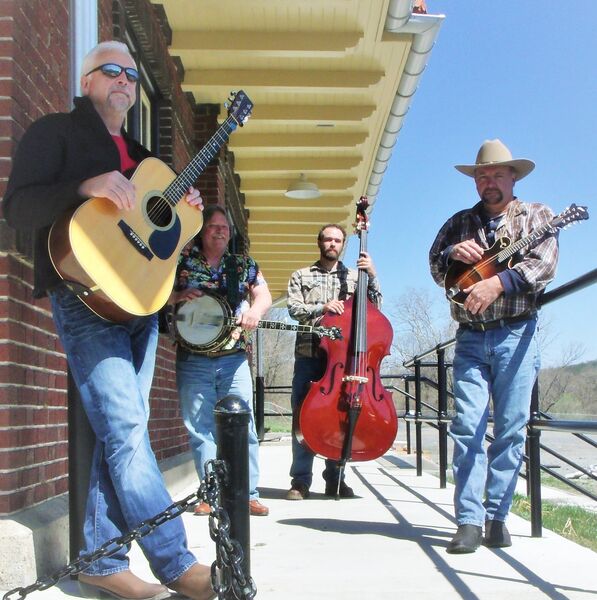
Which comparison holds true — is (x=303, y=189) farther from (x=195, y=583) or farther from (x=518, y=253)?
(x=195, y=583)

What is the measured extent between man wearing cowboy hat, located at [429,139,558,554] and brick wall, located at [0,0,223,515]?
1.75 m

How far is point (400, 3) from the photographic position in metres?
5.38

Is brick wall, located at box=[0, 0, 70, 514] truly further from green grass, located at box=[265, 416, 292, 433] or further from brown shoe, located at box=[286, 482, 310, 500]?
green grass, located at box=[265, 416, 292, 433]

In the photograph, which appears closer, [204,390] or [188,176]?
[188,176]

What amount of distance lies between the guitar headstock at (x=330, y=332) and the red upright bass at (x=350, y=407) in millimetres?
31

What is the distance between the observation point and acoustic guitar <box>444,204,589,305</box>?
3.58 m

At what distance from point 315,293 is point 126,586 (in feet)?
9.42

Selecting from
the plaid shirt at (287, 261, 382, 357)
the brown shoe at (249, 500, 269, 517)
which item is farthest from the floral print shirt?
the brown shoe at (249, 500, 269, 517)

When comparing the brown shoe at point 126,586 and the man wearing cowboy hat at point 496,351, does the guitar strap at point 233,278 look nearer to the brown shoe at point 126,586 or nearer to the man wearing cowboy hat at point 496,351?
the man wearing cowboy hat at point 496,351

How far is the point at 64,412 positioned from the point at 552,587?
205cm

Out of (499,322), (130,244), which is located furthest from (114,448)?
(499,322)

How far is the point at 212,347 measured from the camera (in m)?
4.45

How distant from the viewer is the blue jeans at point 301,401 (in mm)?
5246

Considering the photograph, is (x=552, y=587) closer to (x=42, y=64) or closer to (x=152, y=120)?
(x=42, y=64)
